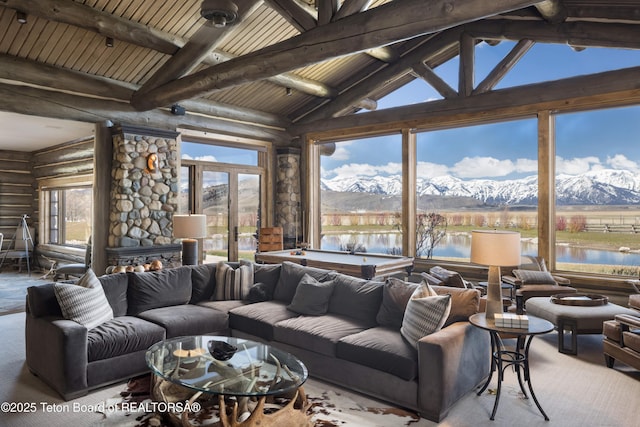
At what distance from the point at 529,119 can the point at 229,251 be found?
5733 mm

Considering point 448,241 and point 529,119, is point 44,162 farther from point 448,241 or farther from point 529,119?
point 529,119

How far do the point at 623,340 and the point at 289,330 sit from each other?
3.08 m

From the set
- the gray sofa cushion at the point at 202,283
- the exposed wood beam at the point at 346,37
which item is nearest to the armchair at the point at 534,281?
the exposed wood beam at the point at 346,37

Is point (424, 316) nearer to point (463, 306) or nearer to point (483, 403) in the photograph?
point (463, 306)

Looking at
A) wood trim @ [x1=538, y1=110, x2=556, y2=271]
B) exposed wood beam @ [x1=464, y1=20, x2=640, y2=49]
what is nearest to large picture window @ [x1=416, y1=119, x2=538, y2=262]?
wood trim @ [x1=538, y1=110, x2=556, y2=271]

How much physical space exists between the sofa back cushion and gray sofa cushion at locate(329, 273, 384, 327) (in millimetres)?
1742

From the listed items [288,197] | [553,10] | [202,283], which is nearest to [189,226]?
[202,283]

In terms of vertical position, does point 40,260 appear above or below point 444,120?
below

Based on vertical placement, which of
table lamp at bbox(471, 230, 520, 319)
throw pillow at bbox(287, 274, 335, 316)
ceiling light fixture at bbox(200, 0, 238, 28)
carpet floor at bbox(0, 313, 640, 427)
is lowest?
carpet floor at bbox(0, 313, 640, 427)

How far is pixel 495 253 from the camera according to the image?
3346mm

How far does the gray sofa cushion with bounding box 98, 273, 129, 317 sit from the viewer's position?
4.26 meters

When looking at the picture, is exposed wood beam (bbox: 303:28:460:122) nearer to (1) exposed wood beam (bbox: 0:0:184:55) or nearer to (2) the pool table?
(2) the pool table

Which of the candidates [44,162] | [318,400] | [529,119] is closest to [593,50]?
[529,119]

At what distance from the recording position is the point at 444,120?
7109 mm
